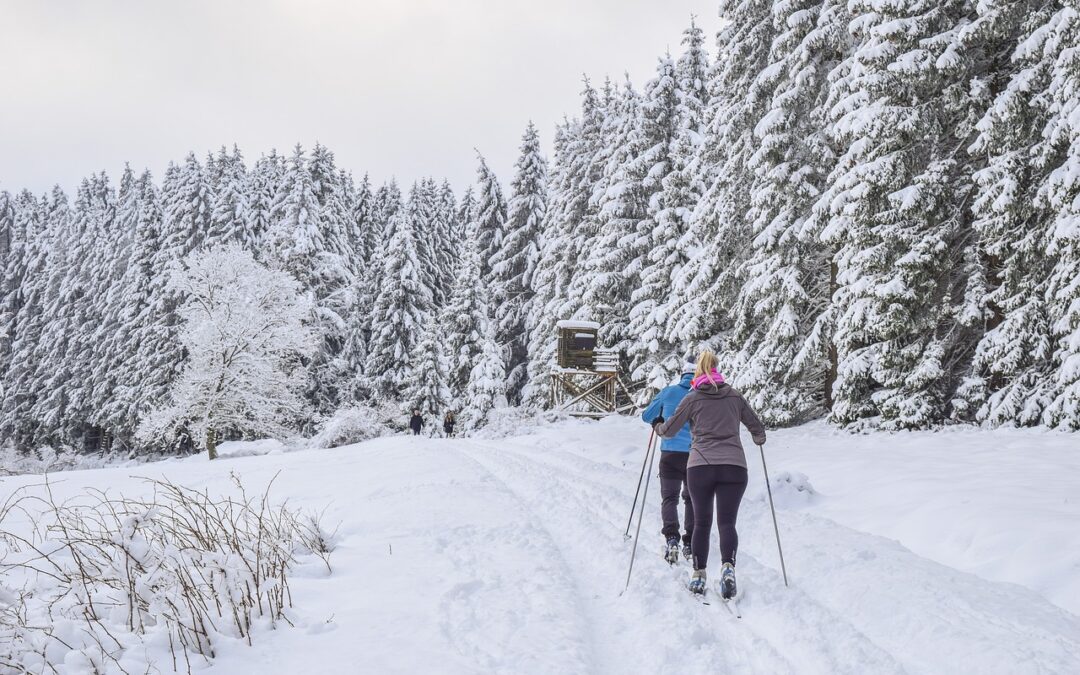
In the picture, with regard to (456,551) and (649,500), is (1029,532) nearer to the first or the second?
(649,500)

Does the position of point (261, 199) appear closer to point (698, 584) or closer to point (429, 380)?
point (429, 380)

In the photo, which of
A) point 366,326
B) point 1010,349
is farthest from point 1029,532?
point 366,326

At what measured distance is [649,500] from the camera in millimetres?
9281

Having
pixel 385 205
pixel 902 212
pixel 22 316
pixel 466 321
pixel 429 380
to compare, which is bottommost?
pixel 429 380

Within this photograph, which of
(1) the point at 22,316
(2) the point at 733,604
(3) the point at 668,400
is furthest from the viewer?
(1) the point at 22,316

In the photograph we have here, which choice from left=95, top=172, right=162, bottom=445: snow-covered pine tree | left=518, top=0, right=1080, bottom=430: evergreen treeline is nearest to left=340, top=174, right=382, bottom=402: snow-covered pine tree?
left=95, top=172, right=162, bottom=445: snow-covered pine tree

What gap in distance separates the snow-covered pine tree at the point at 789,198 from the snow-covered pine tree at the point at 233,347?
75.3 feet

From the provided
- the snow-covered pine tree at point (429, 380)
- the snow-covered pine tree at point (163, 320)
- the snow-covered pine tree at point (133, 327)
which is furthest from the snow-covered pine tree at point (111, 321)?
the snow-covered pine tree at point (429, 380)

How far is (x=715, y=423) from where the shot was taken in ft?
17.6

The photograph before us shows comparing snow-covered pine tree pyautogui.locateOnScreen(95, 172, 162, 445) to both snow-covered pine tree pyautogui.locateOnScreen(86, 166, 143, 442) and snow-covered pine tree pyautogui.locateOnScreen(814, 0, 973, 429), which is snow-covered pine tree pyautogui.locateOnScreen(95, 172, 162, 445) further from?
snow-covered pine tree pyautogui.locateOnScreen(814, 0, 973, 429)

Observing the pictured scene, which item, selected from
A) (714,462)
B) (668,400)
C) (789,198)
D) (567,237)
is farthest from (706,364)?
(567,237)

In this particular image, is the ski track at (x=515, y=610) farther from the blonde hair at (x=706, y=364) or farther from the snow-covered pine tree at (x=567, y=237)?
the snow-covered pine tree at (x=567, y=237)

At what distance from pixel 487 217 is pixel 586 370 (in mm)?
16768

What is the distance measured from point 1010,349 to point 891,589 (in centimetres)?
819
